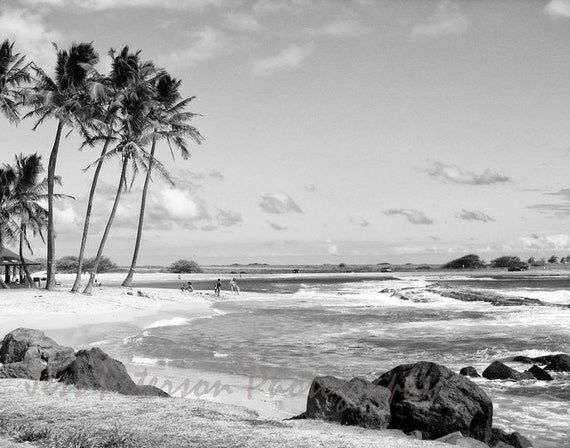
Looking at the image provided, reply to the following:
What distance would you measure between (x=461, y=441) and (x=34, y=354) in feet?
28.8

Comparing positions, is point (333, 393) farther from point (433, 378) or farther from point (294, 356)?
point (294, 356)

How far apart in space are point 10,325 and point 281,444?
1742cm

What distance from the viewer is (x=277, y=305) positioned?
39.7m

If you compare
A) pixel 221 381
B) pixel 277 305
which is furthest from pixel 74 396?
pixel 277 305

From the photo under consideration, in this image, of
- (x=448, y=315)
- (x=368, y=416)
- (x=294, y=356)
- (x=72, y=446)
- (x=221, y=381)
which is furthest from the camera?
(x=448, y=315)

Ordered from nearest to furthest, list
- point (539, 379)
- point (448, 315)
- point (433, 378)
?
point (433, 378), point (539, 379), point (448, 315)

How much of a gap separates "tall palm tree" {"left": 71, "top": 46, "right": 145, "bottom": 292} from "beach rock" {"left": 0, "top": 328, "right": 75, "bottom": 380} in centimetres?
2097

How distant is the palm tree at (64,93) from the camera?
31609 mm

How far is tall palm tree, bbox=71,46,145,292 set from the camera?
110 feet

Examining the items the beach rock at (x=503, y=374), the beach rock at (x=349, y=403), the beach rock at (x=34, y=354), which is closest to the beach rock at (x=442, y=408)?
the beach rock at (x=349, y=403)

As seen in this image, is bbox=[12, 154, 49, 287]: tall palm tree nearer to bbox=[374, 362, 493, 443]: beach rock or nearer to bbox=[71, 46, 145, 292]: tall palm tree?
bbox=[71, 46, 145, 292]: tall palm tree

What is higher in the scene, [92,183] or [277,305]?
[92,183]

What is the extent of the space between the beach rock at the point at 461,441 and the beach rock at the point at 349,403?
984 millimetres

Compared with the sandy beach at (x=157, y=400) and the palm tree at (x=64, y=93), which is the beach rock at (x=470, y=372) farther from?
the palm tree at (x=64, y=93)
